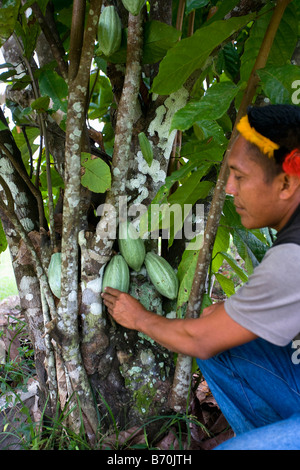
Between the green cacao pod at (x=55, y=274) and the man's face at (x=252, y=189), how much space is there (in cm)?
68

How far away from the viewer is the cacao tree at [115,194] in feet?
4.25

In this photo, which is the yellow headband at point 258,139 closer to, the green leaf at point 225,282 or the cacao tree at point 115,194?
the cacao tree at point 115,194

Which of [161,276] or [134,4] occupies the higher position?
[134,4]

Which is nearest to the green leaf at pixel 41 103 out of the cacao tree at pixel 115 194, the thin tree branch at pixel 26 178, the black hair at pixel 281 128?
the cacao tree at pixel 115 194

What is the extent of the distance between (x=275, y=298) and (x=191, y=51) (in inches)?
26.4

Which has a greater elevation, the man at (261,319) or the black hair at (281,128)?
the black hair at (281,128)

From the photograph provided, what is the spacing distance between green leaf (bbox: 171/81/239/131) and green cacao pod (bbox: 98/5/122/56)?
42 cm

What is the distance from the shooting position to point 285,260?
0.91 m

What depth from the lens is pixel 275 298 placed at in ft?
3.00

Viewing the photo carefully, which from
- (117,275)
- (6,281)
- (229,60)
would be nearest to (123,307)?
(117,275)

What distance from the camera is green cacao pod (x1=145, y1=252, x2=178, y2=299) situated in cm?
148

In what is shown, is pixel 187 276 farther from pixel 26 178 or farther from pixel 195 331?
pixel 26 178

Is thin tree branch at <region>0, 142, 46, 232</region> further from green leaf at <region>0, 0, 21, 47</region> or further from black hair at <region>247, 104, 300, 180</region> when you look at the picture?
black hair at <region>247, 104, 300, 180</region>

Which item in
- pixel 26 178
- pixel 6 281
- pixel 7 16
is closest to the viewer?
pixel 7 16
